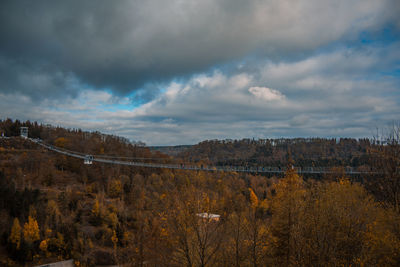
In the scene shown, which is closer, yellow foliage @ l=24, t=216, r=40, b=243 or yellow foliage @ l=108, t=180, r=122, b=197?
yellow foliage @ l=24, t=216, r=40, b=243

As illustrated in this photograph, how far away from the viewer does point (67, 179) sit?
199 feet

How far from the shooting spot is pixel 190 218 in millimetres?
12922

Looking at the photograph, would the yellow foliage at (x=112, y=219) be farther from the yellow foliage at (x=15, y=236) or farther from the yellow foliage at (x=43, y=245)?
the yellow foliage at (x=15, y=236)

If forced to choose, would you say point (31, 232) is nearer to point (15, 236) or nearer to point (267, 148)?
point (15, 236)

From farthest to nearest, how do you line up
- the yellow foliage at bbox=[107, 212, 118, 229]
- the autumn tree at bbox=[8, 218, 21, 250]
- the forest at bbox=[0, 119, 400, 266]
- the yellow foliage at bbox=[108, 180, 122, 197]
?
the yellow foliage at bbox=[108, 180, 122, 197], the yellow foliage at bbox=[107, 212, 118, 229], the autumn tree at bbox=[8, 218, 21, 250], the forest at bbox=[0, 119, 400, 266]

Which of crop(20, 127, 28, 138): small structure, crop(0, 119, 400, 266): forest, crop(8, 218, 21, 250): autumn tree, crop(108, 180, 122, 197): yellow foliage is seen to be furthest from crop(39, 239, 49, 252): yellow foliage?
crop(20, 127, 28, 138): small structure

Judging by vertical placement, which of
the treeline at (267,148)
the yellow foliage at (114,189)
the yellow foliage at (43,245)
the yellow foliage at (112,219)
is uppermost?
the treeline at (267,148)

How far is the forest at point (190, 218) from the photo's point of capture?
1240 centimetres

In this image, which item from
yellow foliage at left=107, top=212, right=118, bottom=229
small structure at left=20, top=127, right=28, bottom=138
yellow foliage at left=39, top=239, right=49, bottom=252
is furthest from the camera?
small structure at left=20, top=127, right=28, bottom=138

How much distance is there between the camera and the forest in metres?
12.4

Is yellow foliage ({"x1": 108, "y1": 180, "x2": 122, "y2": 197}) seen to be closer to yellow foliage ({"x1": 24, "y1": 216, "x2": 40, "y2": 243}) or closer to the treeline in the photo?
yellow foliage ({"x1": 24, "y1": 216, "x2": 40, "y2": 243})

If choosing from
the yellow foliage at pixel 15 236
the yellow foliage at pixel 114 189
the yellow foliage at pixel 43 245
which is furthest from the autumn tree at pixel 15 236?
the yellow foliage at pixel 114 189

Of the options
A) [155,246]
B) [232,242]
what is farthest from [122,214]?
[232,242]

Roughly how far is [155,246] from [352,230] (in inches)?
476
